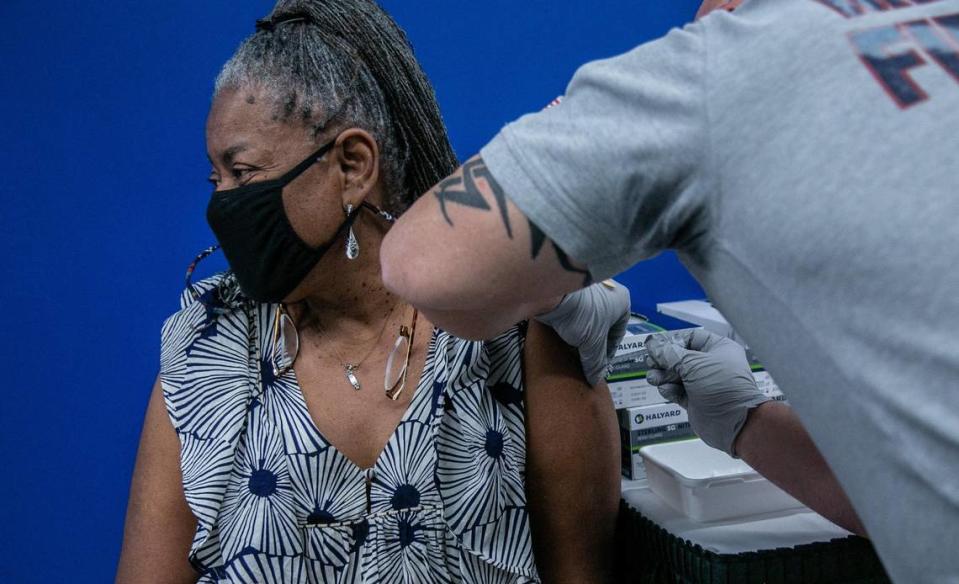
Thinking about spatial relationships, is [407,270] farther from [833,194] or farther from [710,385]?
[710,385]

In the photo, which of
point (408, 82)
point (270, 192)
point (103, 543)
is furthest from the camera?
point (103, 543)

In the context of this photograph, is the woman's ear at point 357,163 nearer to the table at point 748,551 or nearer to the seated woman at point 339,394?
the seated woman at point 339,394

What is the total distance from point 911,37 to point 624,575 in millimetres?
1107

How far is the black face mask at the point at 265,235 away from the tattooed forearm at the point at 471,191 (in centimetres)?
55

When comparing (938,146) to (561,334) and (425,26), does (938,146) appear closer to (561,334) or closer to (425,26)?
(561,334)

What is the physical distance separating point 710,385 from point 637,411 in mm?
327

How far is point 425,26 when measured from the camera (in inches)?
75.3

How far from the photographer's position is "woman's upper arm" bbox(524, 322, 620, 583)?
1340mm

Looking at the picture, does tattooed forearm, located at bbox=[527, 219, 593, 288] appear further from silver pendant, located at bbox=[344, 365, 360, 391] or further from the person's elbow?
silver pendant, located at bbox=[344, 365, 360, 391]

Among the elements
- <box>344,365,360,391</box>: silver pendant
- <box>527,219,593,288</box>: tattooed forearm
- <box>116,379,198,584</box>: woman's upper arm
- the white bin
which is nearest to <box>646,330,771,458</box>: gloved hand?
the white bin

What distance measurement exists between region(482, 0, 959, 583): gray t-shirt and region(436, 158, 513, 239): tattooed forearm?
0.16 feet

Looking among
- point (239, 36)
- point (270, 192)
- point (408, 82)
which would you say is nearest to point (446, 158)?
point (408, 82)

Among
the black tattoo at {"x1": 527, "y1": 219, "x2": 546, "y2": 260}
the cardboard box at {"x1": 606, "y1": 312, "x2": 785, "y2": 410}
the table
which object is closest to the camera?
the black tattoo at {"x1": 527, "y1": 219, "x2": 546, "y2": 260}

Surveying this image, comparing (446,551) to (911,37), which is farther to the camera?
(446,551)
